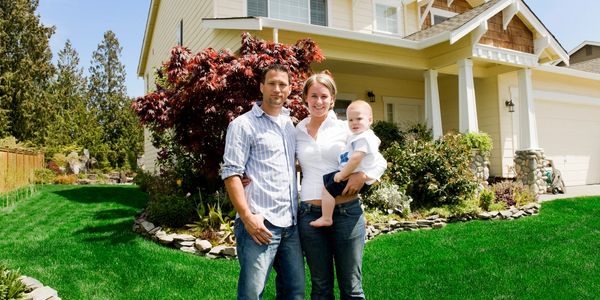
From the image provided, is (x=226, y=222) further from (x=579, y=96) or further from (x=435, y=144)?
(x=579, y=96)

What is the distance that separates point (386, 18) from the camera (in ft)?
43.6

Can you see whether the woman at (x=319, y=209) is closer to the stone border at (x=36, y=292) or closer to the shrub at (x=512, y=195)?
the stone border at (x=36, y=292)

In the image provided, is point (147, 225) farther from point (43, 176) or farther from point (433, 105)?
point (43, 176)

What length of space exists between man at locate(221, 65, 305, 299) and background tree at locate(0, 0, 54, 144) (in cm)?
2138

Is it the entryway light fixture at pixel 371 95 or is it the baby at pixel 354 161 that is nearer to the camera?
the baby at pixel 354 161

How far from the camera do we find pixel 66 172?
2177 cm

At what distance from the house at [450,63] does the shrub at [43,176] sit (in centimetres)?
752

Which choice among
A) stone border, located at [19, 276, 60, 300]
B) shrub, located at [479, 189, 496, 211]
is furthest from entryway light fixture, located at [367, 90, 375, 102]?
stone border, located at [19, 276, 60, 300]

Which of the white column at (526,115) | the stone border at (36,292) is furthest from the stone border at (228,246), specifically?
the white column at (526,115)

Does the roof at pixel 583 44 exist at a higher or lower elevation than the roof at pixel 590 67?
higher

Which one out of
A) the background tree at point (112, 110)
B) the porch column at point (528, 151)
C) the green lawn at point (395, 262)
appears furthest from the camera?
the background tree at point (112, 110)

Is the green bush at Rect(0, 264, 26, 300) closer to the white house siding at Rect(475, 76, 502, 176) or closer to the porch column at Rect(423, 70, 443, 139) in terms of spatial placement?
the porch column at Rect(423, 70, 443, 139)

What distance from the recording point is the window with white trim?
13117 mm

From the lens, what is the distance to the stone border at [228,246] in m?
5.84
